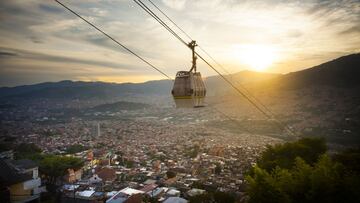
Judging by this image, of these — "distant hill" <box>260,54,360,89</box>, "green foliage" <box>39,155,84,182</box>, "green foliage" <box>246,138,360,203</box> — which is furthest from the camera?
"distant hill" <box>260,54,360,89</box>

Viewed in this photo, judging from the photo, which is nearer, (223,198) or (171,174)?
(223,198)

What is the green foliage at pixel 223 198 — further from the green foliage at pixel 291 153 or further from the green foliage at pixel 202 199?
the green foliage at pixel 291 153

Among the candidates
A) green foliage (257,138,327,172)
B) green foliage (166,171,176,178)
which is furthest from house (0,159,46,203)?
green foliage (257,138,327,172)

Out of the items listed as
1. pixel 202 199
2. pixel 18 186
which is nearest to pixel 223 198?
pixel 202 199

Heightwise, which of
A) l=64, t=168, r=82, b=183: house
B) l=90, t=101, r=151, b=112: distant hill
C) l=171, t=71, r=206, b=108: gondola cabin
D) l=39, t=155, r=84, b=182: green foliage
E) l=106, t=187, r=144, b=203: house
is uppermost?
l=171, t=71, r=206, b=108: gondola cabin

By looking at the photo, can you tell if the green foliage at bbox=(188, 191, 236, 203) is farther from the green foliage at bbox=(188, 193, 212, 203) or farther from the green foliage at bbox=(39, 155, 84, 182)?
the green foliage at bbox=(39, 155, 84, 182)

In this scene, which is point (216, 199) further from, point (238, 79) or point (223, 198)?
point (238, 79)

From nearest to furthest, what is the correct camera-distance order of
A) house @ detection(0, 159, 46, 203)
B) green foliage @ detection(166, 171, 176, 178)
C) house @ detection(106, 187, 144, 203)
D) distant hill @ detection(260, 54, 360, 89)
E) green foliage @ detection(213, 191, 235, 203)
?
1. green foliage @ detection(213, 191, 235, 203)
2. house @ detection(0, 159, 46, 203)
3. house @ detection(106, 187, 144, 203)
4. green foliage @ detection(166, 171, 176, 178)
5. distant hill @ detection(260, 54, 360, 89)

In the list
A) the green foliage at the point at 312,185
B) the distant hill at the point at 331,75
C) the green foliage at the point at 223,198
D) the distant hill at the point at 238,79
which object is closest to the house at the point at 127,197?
the green foliage at the point at 223,198

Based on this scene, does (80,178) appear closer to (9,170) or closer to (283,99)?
(9,170)
